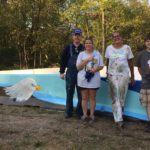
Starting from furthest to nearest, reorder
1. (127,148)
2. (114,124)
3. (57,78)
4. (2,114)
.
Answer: (57,78) < (2,114) < (114,124) < (127,148)

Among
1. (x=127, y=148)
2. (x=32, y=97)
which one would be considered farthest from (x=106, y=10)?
(x=127, y=148)

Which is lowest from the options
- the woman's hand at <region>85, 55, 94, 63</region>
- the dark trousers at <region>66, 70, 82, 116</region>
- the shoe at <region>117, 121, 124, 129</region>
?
the shoe at <region>117, 121, 124, 129</region>

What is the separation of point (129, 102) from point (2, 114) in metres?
2.04

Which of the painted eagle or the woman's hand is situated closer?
the woman's hand

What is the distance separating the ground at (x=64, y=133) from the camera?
4590 millimetres

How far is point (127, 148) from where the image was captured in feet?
14.9

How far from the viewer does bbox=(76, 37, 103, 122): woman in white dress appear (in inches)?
226

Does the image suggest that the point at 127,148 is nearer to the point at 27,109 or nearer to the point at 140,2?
the point at 27,109

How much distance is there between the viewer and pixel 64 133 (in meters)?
5.12

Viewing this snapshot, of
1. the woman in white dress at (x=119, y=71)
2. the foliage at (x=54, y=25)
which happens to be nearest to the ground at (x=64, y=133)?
the woman in white dress at (x=119, y=71)

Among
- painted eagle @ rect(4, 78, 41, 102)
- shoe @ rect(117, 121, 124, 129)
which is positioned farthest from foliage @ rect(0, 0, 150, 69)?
shoe @ rect(117, 121, 124, 129)

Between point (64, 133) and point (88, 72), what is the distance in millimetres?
1051

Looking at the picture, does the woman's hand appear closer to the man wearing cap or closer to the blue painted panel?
the man wearing cap

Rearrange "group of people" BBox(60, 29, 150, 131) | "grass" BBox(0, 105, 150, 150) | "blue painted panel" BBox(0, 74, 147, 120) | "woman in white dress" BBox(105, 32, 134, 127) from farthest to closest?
"blue painted panel" BBox(0, 74, 147, 120) → "woman in white dress" BBox(105, 32, 134, 127) → "group of people" BBox(60, 29, 150, 131) → "grass" BBox(0, 105, 150, 150)
